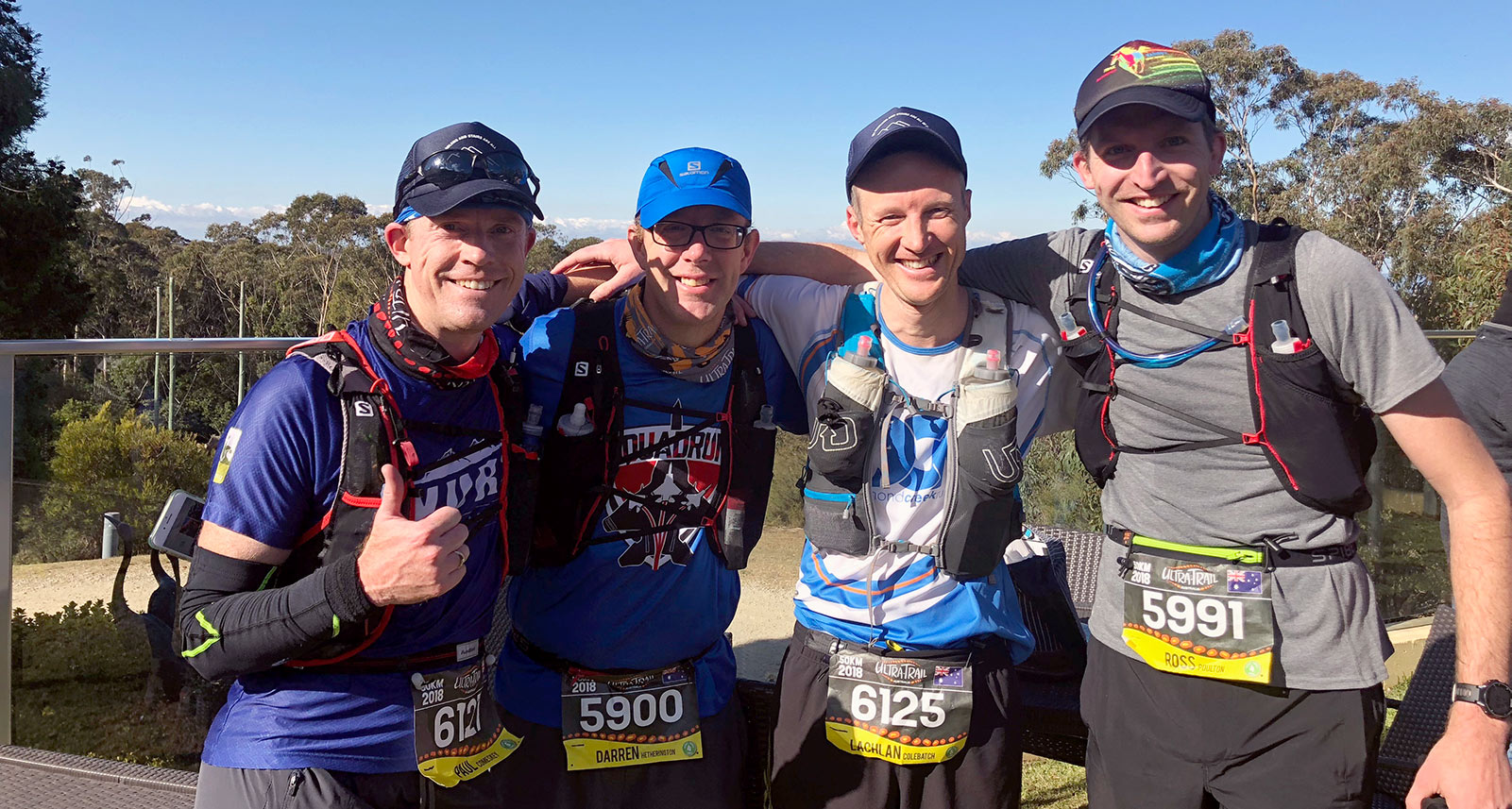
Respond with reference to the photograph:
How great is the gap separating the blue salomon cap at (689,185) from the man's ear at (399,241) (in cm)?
55

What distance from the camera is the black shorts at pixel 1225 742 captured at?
218cm

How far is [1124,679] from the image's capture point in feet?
7.80

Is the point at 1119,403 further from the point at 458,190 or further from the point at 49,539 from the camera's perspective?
the point at 49,539

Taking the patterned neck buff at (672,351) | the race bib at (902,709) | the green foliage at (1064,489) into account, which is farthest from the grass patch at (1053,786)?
the patterned neck buff at (672,351)

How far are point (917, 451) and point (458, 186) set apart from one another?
1.19 metres

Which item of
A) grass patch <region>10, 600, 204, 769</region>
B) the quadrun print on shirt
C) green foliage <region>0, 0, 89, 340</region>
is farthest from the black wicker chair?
green foliage <region>0, 0, 89, 340</region>

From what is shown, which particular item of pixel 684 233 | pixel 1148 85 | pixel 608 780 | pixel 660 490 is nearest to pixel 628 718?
pixel 608 780

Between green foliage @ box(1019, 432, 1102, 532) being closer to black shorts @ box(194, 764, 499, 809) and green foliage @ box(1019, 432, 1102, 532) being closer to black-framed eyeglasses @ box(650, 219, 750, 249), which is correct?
black-framed eyeglasses @ box(650, 219, 750, 249)

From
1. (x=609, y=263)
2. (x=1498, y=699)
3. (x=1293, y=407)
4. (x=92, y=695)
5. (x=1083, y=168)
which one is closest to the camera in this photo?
(x=1498, y=699)

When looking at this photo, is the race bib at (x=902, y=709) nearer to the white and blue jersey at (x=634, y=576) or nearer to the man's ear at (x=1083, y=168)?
the white and blue jersey at (x=634, y=576)

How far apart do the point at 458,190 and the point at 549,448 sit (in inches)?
25.4

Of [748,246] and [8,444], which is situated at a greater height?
[748,246]

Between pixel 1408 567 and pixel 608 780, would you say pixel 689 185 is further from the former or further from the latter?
pixel 1408 567

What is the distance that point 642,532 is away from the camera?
243 cm
